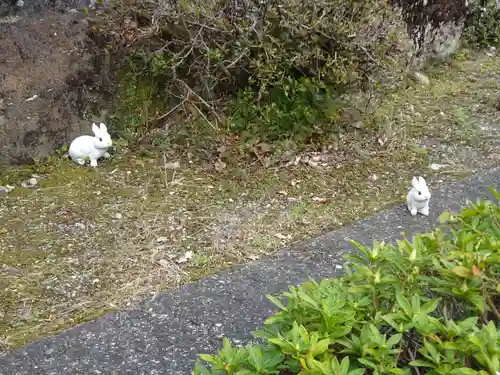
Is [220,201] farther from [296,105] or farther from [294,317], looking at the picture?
[294,317]

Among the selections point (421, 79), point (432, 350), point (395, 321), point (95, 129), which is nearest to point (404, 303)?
point (395, 321)

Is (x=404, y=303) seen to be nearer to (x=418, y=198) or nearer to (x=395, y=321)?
(x=395, y=321)

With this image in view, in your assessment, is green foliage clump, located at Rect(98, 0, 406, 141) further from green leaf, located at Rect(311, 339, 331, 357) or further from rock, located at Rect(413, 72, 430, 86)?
green leaf, located at Rect(311, 339, 331, 357)

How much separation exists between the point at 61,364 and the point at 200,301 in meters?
0.76

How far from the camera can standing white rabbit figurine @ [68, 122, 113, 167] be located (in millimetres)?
4484

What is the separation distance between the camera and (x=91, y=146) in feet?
14.7

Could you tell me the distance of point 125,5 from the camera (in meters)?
4.91

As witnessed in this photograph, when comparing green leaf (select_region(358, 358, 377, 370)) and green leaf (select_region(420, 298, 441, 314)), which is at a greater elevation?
green leaf (select_region(420, 298, 441, 314))

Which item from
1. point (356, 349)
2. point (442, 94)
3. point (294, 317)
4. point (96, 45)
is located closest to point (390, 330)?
point (356, 349)

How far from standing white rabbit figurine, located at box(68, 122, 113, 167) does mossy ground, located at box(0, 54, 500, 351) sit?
0.08 m

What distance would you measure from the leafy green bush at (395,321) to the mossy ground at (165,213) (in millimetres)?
1726

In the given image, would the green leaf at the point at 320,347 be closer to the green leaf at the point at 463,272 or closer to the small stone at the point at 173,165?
the green leaf at the point at 463,272

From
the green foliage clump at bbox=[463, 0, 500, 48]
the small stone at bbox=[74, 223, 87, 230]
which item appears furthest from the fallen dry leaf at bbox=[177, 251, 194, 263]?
the green foliage clump at bbox=[463, 0, 500, 48]

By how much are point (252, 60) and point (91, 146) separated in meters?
1.32
